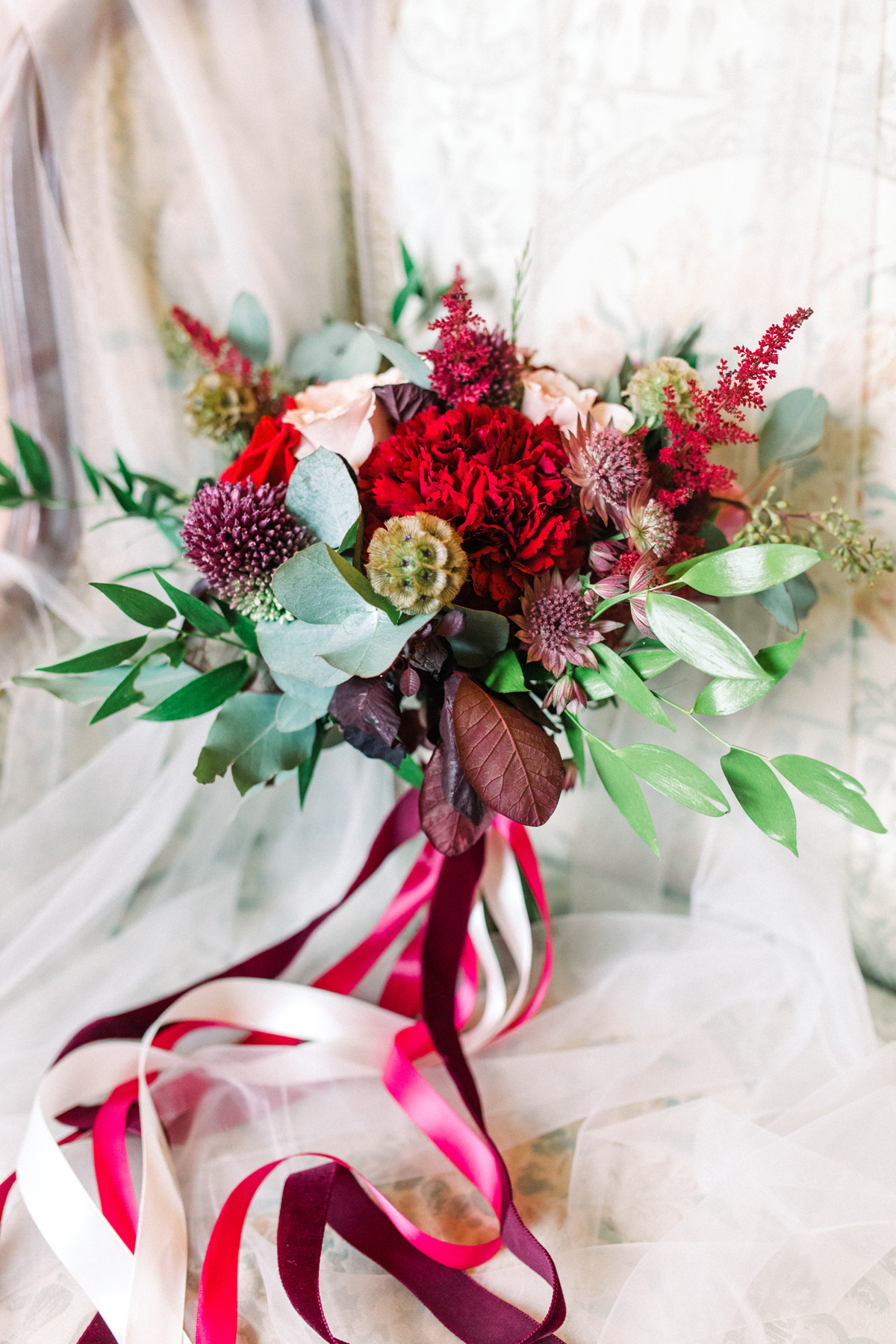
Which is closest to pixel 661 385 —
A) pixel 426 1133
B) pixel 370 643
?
pixel 370 643

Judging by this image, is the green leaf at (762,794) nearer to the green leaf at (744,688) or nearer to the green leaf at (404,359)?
the green leaf at (744,688)

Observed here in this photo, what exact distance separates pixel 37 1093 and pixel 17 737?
1.08 ft

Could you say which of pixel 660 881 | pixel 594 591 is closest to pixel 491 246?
pixel 594 591

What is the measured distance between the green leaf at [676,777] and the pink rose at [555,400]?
9.3 inches

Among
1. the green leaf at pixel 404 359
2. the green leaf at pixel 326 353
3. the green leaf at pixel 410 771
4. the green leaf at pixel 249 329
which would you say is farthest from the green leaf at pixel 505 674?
the green leaf at pixel 249 329

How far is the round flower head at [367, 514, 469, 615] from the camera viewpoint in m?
0.46

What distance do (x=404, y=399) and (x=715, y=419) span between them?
0.21 metres

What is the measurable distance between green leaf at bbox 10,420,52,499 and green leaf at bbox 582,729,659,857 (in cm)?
60

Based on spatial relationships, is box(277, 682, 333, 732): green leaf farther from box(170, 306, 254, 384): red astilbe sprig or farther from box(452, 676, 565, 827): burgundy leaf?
box(170, 306, 254, 384): red astilbe sprig

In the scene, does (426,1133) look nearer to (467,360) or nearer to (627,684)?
(627,684)

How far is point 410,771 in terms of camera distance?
613 mm

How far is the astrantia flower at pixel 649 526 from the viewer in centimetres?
47

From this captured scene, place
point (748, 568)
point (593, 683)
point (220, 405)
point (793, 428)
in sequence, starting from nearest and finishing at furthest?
point (748, 568), point (593, 683), point (793, 428), point (220, 405)

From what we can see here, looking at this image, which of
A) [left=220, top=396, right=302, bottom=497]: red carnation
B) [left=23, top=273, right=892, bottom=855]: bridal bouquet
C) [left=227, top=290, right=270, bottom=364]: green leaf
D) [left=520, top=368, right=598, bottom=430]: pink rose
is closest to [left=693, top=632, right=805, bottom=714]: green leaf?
[left=23, top=273, right=892, bottom=855]: bridal bouquet
